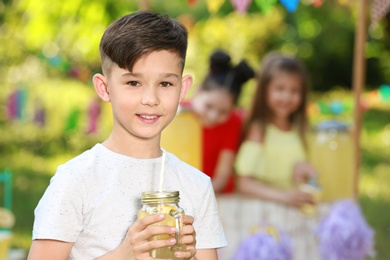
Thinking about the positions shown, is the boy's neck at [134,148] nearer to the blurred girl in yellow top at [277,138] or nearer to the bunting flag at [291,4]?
the bunting flag at [291,4]

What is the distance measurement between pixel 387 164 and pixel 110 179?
10.2 metres

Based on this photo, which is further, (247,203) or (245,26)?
(245,26)

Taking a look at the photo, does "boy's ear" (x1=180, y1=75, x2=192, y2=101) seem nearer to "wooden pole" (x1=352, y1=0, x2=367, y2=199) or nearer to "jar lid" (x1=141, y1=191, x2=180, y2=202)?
"jar lid" (x1=141, y1=191, x2=180, y2=202)

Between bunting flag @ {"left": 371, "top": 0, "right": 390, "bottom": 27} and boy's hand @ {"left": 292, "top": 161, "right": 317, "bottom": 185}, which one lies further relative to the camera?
bunting flag @ {"left": 371, "top": 0, "right": 390, "bottom": 27}

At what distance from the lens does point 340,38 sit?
601 inches

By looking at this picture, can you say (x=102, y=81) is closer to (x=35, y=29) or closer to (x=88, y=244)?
(x=88, y=244)

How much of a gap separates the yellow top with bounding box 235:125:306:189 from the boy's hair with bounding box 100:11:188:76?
247cm

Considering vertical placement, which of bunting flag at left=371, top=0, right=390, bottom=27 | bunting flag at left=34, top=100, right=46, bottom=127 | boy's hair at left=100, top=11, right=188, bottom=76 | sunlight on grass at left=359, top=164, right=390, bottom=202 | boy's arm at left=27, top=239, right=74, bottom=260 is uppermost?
bunting flag at left=34, top=100, right=46, bottom=127

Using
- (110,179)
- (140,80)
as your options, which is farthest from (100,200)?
(140,80)

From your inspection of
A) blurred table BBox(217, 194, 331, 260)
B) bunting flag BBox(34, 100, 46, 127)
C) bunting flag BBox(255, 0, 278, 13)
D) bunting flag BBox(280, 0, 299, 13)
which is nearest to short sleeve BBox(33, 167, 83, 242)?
bunting flag BBox(280, 0, 299, 13)

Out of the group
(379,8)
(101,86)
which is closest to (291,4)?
(101,86)

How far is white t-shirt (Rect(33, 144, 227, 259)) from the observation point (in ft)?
6.79

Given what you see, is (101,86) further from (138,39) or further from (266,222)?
(266,222)

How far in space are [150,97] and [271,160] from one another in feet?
8.54
